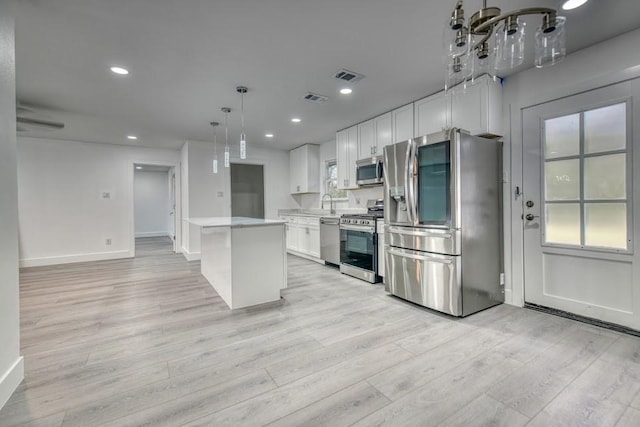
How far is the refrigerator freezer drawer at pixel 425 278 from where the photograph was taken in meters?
2.62

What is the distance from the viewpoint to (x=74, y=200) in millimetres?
5457

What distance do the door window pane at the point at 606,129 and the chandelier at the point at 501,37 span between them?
1.43m

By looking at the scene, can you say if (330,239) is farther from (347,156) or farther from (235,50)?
(235,50)

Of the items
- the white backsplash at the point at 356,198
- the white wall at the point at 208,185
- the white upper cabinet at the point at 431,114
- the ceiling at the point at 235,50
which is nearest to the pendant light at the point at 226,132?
the ceiling at the point at 235,50

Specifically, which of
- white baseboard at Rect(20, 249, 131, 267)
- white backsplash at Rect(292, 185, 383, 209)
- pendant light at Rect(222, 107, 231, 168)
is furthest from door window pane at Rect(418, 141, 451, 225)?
white baseboard at Rect(20, 249, 131, 267)

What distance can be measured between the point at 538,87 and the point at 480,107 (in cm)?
55

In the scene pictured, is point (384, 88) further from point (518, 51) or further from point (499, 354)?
point (499, 354)

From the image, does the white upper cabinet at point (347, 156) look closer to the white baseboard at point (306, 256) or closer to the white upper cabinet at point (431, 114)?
the white upper cabinet at point (431, 114)

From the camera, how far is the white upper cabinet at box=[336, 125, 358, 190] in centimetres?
465

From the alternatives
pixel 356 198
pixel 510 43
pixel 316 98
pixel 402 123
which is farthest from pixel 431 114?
pixel 356 198

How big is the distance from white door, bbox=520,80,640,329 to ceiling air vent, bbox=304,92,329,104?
7.22 ft

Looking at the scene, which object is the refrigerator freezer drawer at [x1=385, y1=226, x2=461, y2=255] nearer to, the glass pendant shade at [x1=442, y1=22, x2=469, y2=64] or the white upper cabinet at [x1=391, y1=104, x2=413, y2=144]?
the white upper cabinet at [x1=391, y1=104, x2=413, y2=144]

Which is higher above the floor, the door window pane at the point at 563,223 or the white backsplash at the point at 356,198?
the white backsplash at the point at 356,198

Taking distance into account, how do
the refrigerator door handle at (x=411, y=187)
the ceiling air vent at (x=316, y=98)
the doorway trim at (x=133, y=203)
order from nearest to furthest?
the refrigerator door handle at (x=411, y=187) → the ceiling air vent at (x=316, y=98) → the doorway trim at (x=133, y=203)
